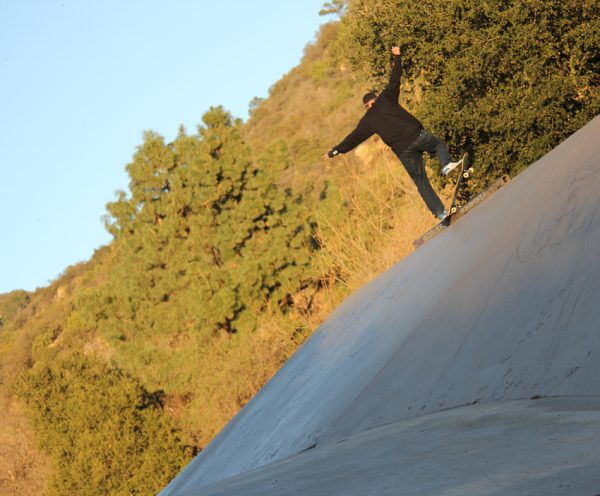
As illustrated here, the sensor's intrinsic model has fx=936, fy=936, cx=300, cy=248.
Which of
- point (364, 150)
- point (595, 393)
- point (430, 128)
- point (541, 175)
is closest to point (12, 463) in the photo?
point (364, 150)

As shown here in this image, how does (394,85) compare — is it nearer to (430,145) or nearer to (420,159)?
(430,145)

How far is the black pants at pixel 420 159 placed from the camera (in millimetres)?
9172

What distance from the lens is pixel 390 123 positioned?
906 centimetres

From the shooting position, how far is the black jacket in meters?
8.98

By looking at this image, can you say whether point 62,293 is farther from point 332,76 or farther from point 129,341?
point 129,341

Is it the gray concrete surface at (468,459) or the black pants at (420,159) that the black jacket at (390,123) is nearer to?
the black pants at (420,159)

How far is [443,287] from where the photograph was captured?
5504mm

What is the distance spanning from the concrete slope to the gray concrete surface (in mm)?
159

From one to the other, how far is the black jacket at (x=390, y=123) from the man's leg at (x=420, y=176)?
0.44 ft

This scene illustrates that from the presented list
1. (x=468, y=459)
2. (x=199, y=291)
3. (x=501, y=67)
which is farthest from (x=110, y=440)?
(x=468, y=459)

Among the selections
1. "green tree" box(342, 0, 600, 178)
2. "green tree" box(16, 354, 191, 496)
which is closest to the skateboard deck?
"green tree" box(342, 0, 600, 178)

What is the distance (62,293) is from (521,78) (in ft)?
279

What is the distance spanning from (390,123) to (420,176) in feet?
2.20

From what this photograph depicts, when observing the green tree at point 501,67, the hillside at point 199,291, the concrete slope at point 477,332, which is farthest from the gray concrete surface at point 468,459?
the hillside at point 199,291
